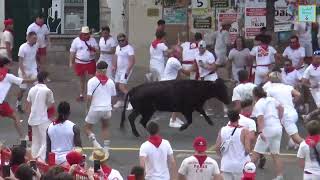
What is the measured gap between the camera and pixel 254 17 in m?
22.1

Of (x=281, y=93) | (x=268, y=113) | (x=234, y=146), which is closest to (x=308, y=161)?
(x=234, y=146)

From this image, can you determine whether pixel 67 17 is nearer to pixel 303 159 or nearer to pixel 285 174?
pixel 285 174

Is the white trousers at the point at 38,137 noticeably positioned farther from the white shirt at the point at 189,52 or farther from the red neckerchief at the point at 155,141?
the white shirt at the point at 189,52

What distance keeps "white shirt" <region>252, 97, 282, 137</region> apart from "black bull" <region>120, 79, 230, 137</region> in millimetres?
3554

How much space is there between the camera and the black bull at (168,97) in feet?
58.1

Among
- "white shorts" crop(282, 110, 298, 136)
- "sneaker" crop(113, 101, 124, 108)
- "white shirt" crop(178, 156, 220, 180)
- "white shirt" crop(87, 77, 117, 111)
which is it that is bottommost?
"white shirt" crop(178, 156, 220, 180)

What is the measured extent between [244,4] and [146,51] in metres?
3.53

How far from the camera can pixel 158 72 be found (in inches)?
796

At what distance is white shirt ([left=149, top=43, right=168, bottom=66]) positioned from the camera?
2000 centimetres

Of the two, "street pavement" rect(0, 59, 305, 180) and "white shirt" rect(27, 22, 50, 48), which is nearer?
"street pavement" rect(0, 59, 305, 180)

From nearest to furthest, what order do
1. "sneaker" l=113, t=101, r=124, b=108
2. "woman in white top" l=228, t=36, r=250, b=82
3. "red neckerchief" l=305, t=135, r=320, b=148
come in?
"red neckerchief" l=305, t=135, r=320, b=148 < "woman in white top" l=228, t=36, r=250, b=82 < "sneaker" l=113, t=101, r=124, b=108

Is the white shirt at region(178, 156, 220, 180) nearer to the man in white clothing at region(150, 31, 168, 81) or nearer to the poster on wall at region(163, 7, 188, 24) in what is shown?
the man in white clothing at region(150, 31, 168, 81)

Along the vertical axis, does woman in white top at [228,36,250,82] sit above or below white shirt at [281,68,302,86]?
above

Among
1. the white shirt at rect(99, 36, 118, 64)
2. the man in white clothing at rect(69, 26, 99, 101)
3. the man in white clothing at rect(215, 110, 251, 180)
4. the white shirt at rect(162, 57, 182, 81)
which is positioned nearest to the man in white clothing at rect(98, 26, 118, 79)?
the white shirt at rect(99, 36, 118, 64)
